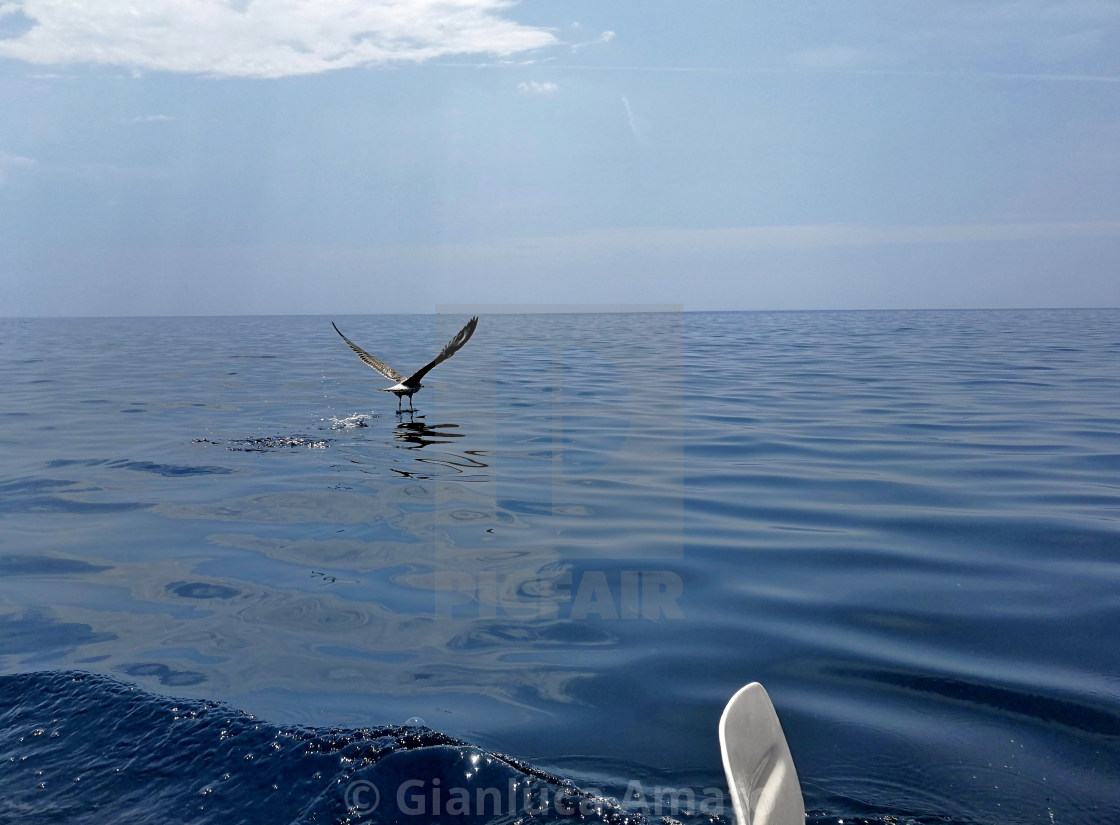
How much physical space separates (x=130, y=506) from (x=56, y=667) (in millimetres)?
4621

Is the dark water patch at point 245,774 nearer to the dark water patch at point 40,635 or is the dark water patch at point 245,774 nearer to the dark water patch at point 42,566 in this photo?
the dark water patch at point 40,635

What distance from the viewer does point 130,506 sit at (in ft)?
30.8

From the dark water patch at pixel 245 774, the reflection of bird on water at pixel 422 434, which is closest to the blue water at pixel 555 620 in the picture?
the dark water patch at pixel 245 774

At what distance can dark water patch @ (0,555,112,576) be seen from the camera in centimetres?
721

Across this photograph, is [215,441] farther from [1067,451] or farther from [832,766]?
[1067,451]

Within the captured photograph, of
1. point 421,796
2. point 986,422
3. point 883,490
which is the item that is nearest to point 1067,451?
point 986,422

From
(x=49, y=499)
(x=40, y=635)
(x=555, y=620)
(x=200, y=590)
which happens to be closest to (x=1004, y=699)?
(x=555, y=620)

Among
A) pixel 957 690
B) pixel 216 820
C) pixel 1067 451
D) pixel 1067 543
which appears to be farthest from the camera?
pixel 1067 451

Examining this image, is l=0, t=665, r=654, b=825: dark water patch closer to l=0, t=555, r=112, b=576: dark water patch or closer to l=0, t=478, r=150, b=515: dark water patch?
l=0, t=555, r=112, b=576: dark water patch

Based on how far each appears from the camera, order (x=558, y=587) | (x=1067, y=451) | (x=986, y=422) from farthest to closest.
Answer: (x=986, y=422) → (x=1067, y=451) → (x=558, y=587)

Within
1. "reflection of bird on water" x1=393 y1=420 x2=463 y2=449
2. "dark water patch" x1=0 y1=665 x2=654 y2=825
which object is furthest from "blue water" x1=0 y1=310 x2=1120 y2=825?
"reflection of bird on water" x1=393 y1=420 x2=463 y2=449

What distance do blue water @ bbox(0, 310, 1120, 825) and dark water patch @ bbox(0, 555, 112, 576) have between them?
0.11ft

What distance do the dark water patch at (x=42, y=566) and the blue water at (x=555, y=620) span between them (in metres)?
0.03

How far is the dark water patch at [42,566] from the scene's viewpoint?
721 cm
